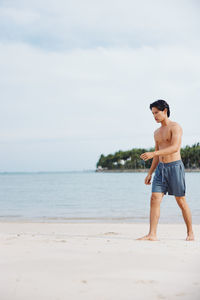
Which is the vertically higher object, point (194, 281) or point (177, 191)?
point (177, 191)

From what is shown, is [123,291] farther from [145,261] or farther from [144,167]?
[144,167]

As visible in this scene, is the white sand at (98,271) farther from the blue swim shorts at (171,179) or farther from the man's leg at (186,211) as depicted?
the blue swim shorts at (171,179)

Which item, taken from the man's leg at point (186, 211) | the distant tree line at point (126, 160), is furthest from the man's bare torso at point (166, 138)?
the distant tree line at point (126, 160)

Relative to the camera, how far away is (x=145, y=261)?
359 centimetres

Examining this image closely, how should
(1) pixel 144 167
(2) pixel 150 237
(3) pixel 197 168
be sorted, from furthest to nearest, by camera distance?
(1) pixel 144 167
(3) pixel 197 168
(2) pixel 150 237

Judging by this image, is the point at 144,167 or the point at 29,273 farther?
the point at 144,167

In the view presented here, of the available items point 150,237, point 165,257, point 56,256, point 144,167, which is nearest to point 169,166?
point 150,237

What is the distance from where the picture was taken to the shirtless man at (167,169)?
500cm

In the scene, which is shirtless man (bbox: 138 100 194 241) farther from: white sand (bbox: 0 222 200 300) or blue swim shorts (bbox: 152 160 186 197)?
white sand (bbox: 0 222 200 300)

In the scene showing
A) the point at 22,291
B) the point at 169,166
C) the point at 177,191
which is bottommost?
the point at 22,291

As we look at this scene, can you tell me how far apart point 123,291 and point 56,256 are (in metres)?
1.16

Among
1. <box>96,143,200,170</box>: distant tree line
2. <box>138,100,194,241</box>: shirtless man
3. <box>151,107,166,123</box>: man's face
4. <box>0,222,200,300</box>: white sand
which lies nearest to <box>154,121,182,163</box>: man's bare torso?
<box>138,100,194,241</box>: shirtless man

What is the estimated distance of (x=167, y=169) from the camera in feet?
16.7

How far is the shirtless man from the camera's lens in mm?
5004
